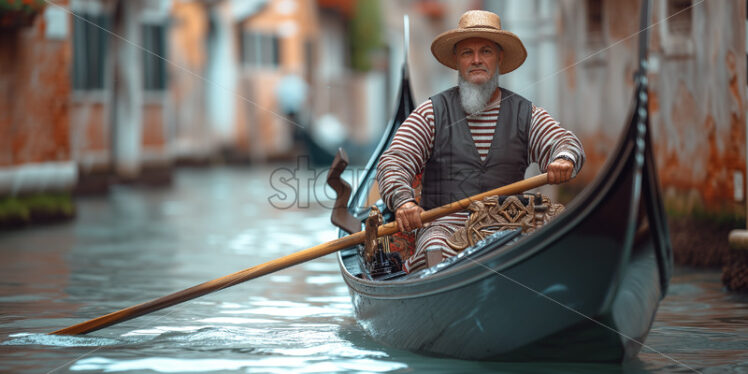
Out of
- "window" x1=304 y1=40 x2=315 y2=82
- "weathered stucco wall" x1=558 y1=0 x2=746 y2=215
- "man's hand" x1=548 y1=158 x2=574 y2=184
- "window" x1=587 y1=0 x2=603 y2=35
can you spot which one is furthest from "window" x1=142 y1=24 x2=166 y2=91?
"man's hand" x1=548 y1=158 x2=574 y2=184

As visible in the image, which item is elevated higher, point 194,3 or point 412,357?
point 194,3

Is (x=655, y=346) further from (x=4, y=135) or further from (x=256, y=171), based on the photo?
(x=256, y=171)

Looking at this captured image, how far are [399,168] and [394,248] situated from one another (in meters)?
0.59

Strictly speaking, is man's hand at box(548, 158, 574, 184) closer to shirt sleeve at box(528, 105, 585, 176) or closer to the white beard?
shirt sleeve at box(528, 105, 585, 176)

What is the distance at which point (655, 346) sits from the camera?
4109 millimetres

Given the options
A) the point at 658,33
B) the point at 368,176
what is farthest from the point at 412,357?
the point at 658,33

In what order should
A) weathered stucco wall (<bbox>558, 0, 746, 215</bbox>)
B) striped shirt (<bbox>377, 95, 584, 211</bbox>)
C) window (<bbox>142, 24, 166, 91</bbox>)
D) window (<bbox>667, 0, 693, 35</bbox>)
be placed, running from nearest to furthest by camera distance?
striped shirt (<bbox>377, 95, 584, 211</bbox>) < weathered stucco wall (<bbox>558, 0, 746, 215</bbox>) < window (<bbox>667, 0, 693, 35</bbox>) < window (<bbox>142, 24, 166, 91</bbox>)

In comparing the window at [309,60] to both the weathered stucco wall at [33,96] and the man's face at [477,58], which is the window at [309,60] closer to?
the weathered stucco wall at [33,96]

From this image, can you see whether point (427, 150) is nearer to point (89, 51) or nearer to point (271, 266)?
point (271, 266)

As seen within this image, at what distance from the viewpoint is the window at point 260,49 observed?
19828 millimetres

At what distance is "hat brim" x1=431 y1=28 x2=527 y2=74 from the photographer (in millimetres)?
4051

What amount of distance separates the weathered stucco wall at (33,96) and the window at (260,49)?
1052cm

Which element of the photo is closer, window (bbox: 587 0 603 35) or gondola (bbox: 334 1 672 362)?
gondola (bbox: 334 1 672 362)

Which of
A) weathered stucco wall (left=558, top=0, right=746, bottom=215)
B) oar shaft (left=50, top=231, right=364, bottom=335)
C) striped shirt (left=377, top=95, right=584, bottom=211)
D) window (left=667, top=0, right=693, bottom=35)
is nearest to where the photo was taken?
striped shirt (left=377, top=95, right=584, bottom=211)
